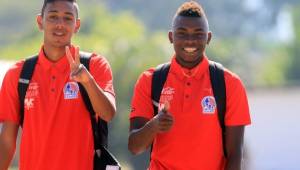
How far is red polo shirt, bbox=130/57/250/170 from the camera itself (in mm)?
6566

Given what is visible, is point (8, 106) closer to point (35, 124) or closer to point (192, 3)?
point (35, 124)

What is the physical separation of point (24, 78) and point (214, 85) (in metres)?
1.25

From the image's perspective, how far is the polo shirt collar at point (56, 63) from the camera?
6723 mm

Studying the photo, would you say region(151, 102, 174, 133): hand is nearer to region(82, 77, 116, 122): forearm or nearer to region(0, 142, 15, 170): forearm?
region(82, 77, 116, 122): forearm

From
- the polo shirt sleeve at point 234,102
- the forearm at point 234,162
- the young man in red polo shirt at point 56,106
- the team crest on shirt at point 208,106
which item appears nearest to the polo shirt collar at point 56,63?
the young man in red polo shirt at point 56,106

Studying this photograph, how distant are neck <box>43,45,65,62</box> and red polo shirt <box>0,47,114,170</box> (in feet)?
0.51

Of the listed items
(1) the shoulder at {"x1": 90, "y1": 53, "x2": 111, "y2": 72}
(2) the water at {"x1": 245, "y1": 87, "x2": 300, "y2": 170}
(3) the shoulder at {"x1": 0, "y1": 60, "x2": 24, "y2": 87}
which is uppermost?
(1) the shoulder at {"x1": 90, "y1": 53, "x2": 111, "y2": 72}

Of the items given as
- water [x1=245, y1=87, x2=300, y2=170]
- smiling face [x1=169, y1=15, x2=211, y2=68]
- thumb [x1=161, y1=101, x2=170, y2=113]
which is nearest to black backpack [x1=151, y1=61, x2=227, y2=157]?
smiling face [x1=169, y1=15, x2=211, y2=68]

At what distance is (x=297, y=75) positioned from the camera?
56.4 meters

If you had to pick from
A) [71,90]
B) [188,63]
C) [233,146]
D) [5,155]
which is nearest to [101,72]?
[71,90]

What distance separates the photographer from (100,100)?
6367 millimetres

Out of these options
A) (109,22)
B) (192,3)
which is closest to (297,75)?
(109,22)

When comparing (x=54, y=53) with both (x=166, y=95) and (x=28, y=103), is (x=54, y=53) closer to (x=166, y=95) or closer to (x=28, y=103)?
(x=28, y=103)

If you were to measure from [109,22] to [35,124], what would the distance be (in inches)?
2196
